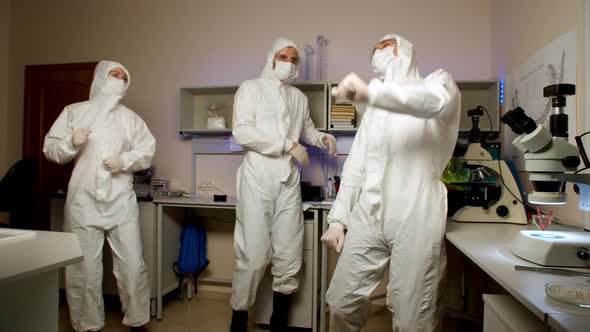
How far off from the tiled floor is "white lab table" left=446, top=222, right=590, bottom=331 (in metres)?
1.26

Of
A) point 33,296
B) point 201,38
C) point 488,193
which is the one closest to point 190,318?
point 33,296

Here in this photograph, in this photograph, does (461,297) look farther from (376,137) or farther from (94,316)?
(94,316)

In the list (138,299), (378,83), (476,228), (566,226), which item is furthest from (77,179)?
(566,226)

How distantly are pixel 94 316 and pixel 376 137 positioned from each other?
179 cm

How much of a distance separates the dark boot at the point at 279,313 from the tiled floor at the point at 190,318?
0.79ft

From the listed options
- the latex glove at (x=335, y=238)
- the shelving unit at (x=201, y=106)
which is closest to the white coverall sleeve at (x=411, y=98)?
the latex glove at (x=335, y=238)

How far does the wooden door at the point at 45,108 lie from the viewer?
11.5 feet

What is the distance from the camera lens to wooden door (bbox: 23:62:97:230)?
3.50 metres

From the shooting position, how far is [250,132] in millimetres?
2215

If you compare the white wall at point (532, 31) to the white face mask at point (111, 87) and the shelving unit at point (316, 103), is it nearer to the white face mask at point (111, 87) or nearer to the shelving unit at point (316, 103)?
the shelving unit at point (316, 103)

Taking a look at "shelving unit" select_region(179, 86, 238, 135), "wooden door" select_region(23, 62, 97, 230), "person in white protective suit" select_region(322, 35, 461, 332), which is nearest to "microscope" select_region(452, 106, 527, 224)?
"person in white protective suit" select_region(322, 35, 461, 332)

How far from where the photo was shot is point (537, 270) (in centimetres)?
103

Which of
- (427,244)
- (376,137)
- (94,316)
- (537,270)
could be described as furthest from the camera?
(94,316)

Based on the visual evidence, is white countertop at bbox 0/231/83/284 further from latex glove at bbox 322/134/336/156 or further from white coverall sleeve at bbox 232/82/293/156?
latex glove at bbox 322/134/336/156
